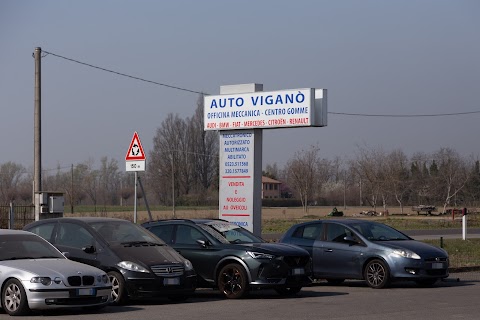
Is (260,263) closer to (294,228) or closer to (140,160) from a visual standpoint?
(294,228)

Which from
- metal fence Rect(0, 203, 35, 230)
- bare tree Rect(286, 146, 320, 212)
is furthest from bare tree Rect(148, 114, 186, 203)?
metal fence Rect(0, 203, 35, 230)

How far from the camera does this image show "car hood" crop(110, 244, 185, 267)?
15078 mm

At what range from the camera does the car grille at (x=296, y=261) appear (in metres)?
16.5

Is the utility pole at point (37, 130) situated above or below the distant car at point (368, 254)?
above

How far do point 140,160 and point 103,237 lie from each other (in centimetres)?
658

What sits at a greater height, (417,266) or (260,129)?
(260,129)

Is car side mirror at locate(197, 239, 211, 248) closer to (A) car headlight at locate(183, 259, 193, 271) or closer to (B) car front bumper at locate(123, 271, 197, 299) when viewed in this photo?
(A) car headlight at locate(183, 259, 193, 271)

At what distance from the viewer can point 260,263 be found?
16172 millimetres

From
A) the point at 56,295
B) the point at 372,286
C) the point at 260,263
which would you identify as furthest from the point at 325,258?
the point at 56,295

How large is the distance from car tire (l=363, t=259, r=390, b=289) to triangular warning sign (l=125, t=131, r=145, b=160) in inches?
257

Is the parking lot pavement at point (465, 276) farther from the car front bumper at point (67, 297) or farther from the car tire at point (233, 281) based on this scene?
the car front bumper at point (67, 297)

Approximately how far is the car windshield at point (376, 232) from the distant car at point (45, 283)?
7.38m

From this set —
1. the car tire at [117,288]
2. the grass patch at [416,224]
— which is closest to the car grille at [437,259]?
the car tire at [117,288]

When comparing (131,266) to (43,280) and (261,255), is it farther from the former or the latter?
(261,255)
